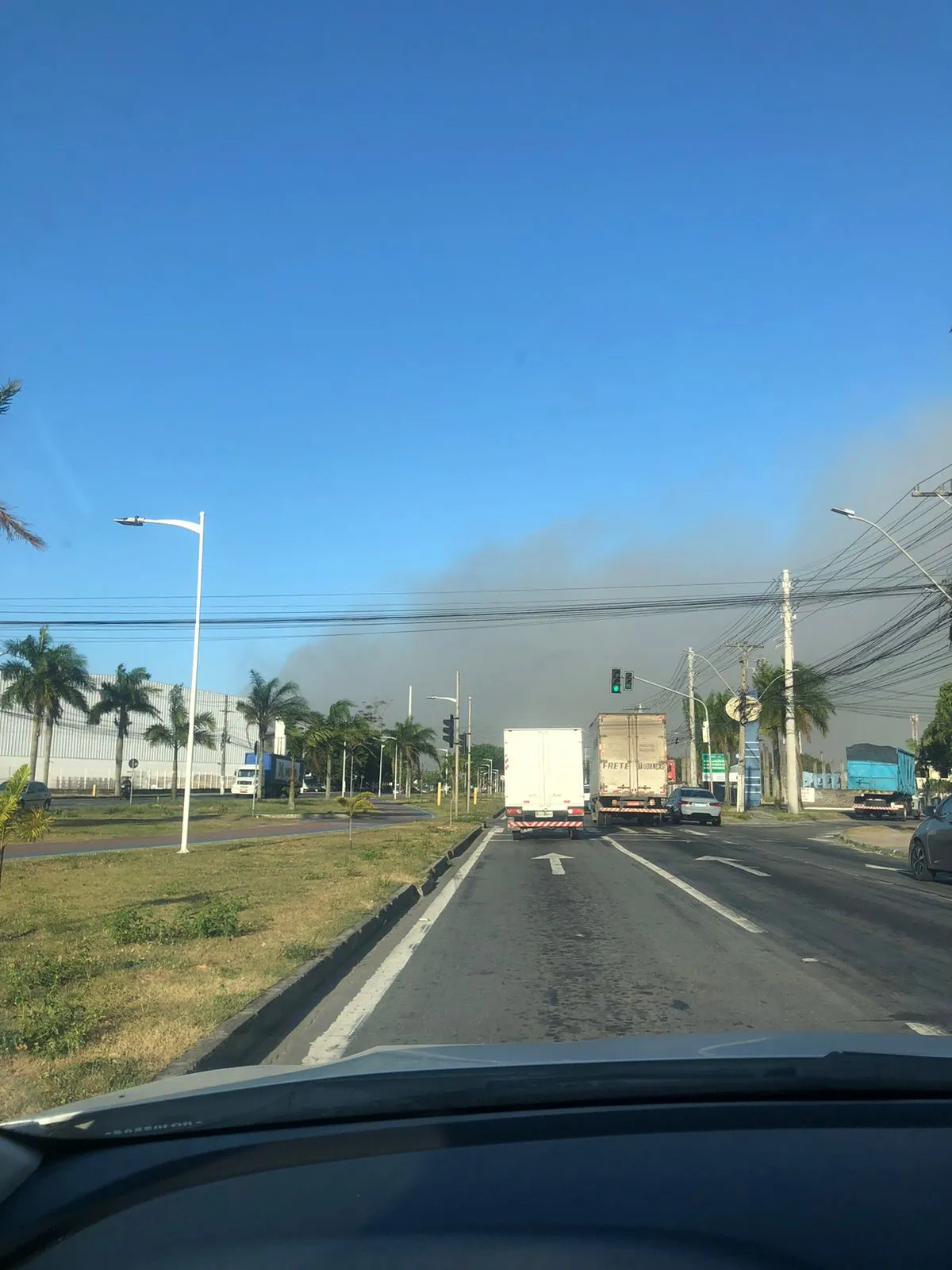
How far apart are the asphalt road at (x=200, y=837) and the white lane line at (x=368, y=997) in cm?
735

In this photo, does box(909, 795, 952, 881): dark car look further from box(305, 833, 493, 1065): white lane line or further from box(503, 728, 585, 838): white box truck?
box(503, 728, 585, 838): white box truck

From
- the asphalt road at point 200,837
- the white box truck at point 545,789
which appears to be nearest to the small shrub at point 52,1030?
the asphalt road at point 200,837

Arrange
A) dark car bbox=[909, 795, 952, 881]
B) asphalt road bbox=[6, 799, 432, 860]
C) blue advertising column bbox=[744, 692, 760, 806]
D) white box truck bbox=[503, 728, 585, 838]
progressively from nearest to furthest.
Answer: dark car bbox=[909, 795, 952, 881]
asphalt road bbox=[6, 799, 432, 860]
white box truck bbox=[503, 728, 585, 838]
blue advertising column bbox=[744, 692, 760, 806]

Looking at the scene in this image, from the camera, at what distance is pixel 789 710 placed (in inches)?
1903

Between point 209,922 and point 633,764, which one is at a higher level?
point 633,764

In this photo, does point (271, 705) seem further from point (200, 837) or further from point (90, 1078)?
point (90, 1078)

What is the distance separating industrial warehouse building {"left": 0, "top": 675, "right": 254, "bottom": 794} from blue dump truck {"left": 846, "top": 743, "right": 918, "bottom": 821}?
4372 cm

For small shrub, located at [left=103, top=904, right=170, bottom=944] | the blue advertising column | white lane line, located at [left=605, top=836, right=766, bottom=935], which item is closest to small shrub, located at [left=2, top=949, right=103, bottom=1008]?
small shrub, located at [left=103, top=904, right=170, bottom=944]

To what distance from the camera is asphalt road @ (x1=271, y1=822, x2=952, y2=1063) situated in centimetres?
657

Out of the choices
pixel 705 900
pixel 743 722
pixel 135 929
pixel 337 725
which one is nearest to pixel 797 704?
pixel 743 722

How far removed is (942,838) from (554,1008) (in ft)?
38.5

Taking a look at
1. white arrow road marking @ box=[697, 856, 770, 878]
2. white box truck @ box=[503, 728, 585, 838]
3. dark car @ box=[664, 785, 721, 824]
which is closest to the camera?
white arrow road marking @ box=[697, 856, 770, 878]

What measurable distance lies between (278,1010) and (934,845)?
13.4 m

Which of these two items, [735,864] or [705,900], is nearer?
[705,900]
